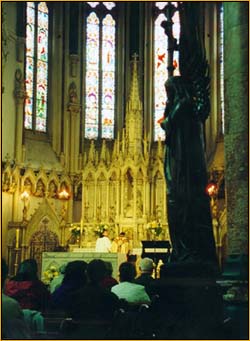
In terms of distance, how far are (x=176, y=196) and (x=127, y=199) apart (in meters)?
12.7

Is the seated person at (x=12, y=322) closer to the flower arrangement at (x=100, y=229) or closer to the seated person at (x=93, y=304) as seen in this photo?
the seated person at (x=93, y=304)

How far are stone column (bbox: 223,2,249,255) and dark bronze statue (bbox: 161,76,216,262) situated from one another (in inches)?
23.0

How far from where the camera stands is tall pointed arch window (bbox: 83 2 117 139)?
23.7 metres

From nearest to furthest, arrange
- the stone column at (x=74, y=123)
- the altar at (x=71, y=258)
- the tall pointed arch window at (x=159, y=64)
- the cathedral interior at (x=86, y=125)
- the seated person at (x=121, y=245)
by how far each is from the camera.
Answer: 1. the altar at (x=71, y=258)
2. the seated person at (x=121, y=245)
3. the cathedral interior at (x=86, y=125)
4. the stone column at (x=74, y=123)
5. the tall pointed arch window at (x=159, y=64)

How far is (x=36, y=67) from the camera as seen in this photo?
22438 millimetres

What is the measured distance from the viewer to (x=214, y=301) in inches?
259

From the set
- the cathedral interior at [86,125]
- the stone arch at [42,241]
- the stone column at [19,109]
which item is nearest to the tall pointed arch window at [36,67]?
the cathedral interior at [86,125]

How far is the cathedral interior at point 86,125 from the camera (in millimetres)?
19703

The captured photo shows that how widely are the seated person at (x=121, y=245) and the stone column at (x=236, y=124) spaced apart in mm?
11338

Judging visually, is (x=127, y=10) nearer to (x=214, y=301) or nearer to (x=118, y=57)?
(x=118, y=57)

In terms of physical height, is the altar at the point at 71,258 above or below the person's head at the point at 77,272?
below

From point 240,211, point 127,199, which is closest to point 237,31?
point 240,211

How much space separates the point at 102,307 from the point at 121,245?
13.2m

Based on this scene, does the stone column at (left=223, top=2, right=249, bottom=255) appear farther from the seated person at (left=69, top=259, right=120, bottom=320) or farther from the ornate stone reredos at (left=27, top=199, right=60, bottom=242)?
the ornate stone reredos at (left=27, top=199, right=60, bottom=242)
